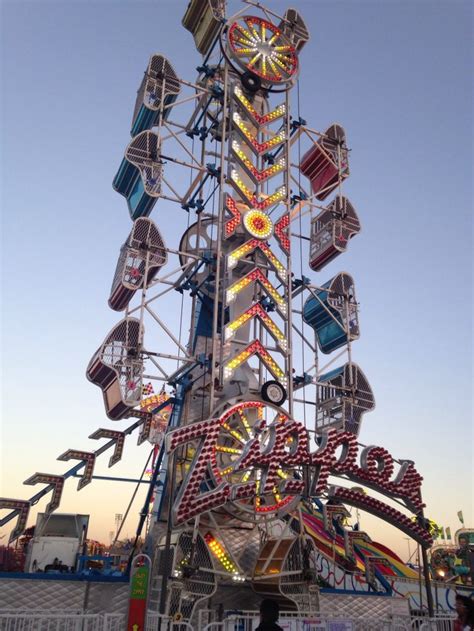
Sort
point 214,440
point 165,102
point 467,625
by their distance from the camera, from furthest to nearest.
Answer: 1. point 165,102
2. point 214,440
3. point 467,625

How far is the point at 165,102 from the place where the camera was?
25.4 metres

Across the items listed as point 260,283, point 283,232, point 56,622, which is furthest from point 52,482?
point 283,232

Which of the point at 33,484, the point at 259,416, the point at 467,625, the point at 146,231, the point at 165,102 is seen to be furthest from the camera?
the point at 165,102

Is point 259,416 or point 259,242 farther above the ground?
point 259,242

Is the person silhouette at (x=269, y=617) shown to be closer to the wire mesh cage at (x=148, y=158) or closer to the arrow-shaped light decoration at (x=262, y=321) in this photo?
the arrow-shaped light decoration at (x=262, y=321)

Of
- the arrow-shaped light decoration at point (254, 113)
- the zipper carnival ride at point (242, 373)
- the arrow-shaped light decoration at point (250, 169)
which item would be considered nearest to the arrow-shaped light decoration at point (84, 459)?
the zipper carnival ride at point (242, 373)

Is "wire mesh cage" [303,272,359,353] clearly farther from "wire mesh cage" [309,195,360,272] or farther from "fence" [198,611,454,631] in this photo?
"fence" [198,611,454,631]

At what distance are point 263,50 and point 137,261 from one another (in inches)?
503

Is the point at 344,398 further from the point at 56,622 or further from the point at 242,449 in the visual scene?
the point at 56,622

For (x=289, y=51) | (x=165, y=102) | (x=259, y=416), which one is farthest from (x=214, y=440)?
(x=289, y=51)

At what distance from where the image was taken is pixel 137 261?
854 inches

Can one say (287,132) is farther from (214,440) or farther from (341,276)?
(214,440)

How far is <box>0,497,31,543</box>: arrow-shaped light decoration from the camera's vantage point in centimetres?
1664

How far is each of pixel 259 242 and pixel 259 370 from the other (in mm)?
5046
